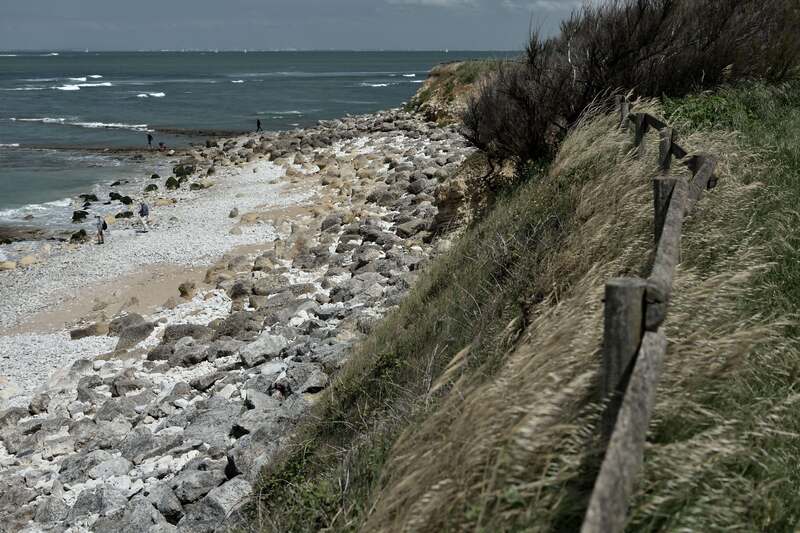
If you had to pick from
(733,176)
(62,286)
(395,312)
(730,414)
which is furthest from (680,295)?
(62,286)

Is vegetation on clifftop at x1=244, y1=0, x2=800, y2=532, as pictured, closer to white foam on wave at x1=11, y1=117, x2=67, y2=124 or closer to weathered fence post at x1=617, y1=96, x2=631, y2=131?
weathered fence post at x1=617, y1=96, x2=631, y2=131

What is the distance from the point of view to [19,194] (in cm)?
2684

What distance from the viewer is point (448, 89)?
103 ft

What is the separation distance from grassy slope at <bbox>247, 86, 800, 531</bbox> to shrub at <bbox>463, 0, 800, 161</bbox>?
333 cm

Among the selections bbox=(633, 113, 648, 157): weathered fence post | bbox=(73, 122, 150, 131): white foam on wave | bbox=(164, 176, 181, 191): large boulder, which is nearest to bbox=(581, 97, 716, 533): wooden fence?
bbox=(633, 113, 648, 157): weathered fence post

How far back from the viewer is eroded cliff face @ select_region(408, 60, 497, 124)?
28.3 m

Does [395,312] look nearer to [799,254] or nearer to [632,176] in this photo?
[632,176]

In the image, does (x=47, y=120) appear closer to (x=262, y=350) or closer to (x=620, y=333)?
(x=262, y=350)

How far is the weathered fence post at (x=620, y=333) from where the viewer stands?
85.4 inches

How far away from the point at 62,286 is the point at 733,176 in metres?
14.4

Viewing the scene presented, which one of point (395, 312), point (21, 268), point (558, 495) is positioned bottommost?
point (21, 268)

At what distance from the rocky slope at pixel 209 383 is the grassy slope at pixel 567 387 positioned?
1.23m

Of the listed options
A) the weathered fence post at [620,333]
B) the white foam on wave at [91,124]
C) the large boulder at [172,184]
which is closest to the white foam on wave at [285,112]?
the white foam on wave at [91,124]

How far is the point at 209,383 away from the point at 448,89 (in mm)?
25091
